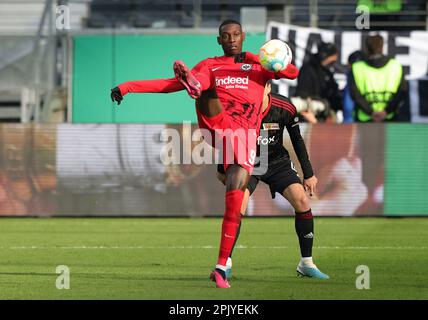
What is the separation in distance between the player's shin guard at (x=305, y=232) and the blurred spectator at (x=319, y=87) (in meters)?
10.1

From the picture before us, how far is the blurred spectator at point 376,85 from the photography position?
2041 centimetres

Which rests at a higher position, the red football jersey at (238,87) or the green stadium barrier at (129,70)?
the green stadium barrier at (129,70)

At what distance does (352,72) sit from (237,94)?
11.1 meters

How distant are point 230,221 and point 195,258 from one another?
2707 millimetres

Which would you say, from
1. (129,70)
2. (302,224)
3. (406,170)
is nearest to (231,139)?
(302,224)

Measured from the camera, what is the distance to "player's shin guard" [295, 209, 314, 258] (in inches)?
408

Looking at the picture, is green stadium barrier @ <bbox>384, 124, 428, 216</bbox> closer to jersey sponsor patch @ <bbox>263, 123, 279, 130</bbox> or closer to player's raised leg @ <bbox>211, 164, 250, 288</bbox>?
jersey sponsor patch @ <bbox>263, 123, 279, 130</bbox>

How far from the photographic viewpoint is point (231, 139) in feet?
31.8

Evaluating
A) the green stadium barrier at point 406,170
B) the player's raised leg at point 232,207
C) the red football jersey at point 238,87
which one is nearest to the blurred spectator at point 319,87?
the green stadium barrier at point 406,170

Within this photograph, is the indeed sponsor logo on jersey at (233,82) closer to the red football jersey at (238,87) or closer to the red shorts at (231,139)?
the red football jersey at (238,87)

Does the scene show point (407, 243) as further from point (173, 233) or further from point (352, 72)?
point (352, 72)
